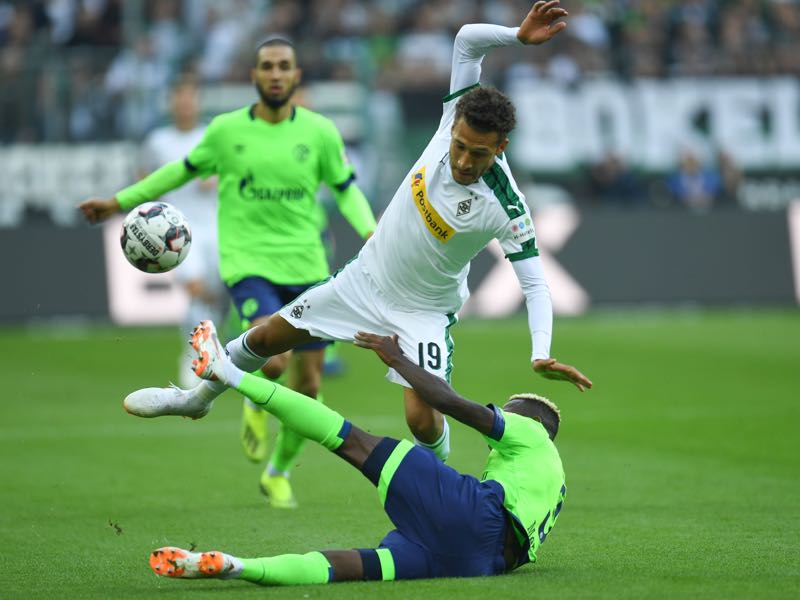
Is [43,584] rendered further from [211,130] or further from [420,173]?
[211,130]

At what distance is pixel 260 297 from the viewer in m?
9.04

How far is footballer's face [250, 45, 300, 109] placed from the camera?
9000 mm

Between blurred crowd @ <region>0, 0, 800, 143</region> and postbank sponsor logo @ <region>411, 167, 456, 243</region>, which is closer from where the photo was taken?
postbank sponsor logo @ <region>411, 167, 456, 243</region>

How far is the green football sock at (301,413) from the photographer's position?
620 centimetres

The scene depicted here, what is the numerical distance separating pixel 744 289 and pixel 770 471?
39.0 feet

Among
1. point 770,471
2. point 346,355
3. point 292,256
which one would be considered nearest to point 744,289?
point 346,355

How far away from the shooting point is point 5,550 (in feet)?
23.2

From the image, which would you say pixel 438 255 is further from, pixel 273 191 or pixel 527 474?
pixel 273 191

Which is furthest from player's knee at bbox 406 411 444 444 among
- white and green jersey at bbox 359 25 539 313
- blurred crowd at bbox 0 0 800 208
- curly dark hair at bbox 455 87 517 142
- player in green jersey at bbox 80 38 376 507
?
blurred crowd at bbox 0 0 800 208

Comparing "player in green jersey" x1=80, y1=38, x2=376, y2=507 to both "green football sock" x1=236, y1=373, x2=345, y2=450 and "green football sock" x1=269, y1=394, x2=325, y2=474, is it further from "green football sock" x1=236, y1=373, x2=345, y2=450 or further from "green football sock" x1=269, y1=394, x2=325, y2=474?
"green football sock" x1=236, y1=373, x2=345, y2=450

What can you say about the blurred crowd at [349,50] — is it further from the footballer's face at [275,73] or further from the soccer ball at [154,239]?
the soccer ball at [154,239]

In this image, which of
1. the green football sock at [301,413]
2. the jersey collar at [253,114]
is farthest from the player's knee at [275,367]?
the green football sock at [301,413]

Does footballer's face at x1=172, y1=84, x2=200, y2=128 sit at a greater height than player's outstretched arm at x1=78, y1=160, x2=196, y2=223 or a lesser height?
greater

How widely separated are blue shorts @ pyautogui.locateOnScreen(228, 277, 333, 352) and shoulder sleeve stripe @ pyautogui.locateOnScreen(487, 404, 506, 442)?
2.82 meters
